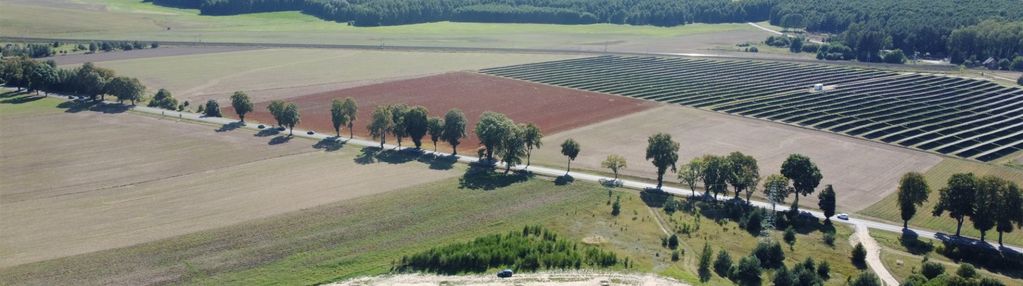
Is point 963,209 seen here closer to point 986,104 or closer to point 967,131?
point 967,131

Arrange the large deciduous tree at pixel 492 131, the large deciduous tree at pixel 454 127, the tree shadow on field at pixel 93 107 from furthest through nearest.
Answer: the tree shadow on field at pixel 93 107
the large deciduous tree at pixel 454 127
the large deciduous tree at pixel 492 131

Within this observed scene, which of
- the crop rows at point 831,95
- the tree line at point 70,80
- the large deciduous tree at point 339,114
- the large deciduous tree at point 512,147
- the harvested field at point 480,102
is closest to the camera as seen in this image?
the large deciduous tree at point 512,147

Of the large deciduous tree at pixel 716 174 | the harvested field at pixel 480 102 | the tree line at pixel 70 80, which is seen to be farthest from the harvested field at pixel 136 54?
the large deciduous tree at pixel 716 174

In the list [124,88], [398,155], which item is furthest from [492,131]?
[124,88]

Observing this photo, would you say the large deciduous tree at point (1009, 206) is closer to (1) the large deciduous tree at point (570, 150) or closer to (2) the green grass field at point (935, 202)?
(2) the green grass field at point (935, 202)

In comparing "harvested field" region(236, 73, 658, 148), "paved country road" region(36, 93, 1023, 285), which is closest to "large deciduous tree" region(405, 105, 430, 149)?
"paved country road" region(36, 93, 1023, 285)

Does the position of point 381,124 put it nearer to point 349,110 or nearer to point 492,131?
point 349,110

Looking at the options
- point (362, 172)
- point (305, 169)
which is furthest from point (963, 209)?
point (305, 169)
